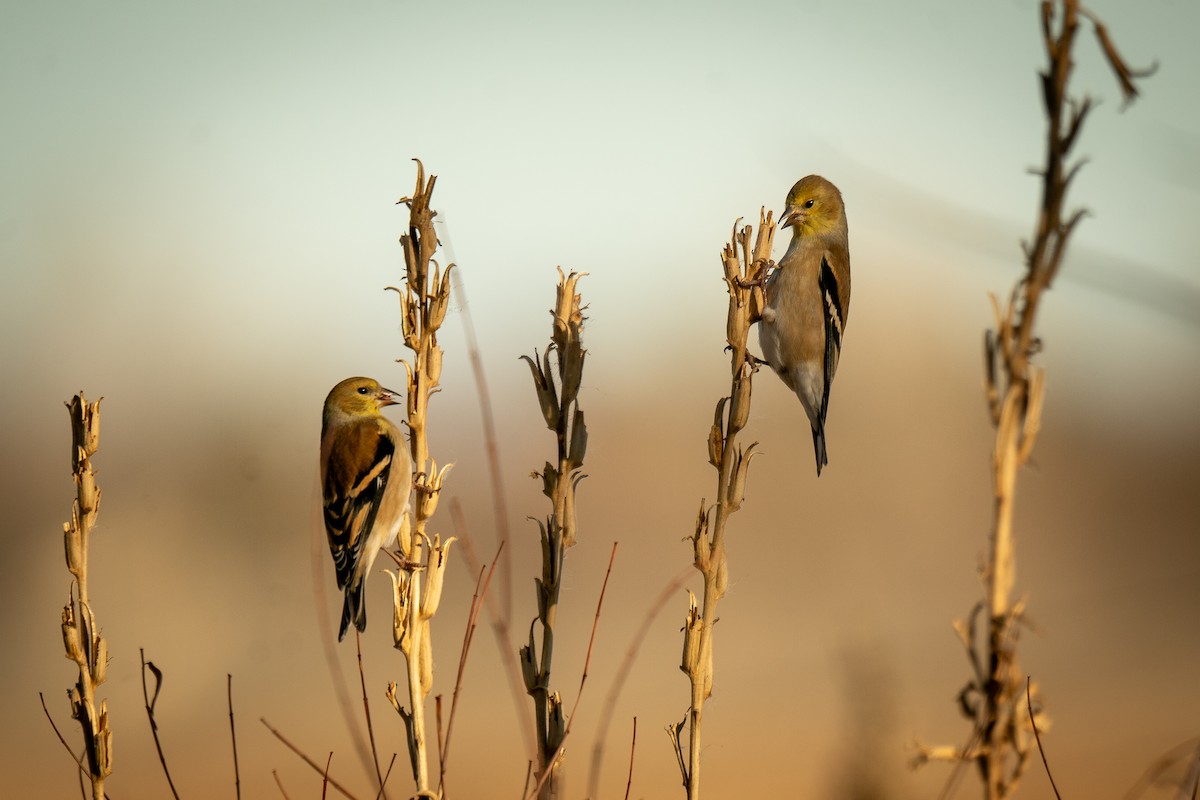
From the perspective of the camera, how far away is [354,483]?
400 centimetres

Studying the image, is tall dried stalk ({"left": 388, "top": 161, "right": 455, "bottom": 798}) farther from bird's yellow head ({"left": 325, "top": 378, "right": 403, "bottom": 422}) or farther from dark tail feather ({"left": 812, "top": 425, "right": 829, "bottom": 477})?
dark tail feather ({"left": 812, "top": 425, "right": 829, "bottom": 477})

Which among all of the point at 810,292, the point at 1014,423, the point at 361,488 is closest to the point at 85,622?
the point at 1014,423

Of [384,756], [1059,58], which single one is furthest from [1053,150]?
[384,756]

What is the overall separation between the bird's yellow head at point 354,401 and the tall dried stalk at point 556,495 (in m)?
2.34

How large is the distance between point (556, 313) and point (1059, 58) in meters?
1.15

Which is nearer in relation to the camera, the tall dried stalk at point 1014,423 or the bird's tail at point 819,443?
the tall dried stalk at point 1014,423

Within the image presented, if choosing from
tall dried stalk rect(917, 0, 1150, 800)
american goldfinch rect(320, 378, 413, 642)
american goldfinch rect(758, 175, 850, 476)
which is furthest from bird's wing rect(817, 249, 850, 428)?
tall dried stalk rect(917, 0, 1150, 800)

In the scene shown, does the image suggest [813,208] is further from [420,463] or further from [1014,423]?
[1014,423]

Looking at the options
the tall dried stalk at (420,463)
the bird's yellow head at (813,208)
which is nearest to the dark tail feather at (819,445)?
the bird's yellow head at (813,208)

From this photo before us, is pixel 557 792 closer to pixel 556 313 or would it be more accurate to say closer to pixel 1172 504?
pixel 556 313

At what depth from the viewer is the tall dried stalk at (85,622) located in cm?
175

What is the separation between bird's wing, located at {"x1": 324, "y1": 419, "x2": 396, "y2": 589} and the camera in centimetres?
397

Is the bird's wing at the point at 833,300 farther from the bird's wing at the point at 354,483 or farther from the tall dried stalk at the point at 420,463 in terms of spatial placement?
the tall dried stalk at the point at 420,463

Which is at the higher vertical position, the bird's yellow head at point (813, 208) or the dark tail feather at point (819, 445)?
the bird's yellow head at point (813, 208)
